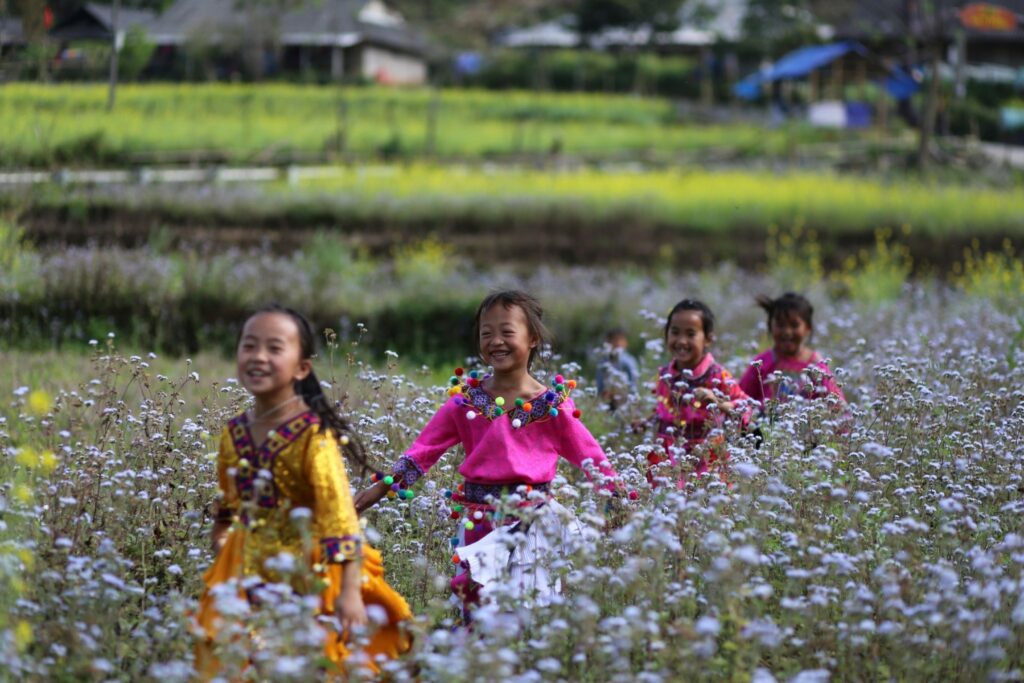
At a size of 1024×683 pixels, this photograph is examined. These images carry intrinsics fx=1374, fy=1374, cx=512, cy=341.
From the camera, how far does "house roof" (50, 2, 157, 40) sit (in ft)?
37.3

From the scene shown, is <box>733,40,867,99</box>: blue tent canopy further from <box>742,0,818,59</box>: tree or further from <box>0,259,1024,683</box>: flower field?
<box>0,259,1024,683</box>: flower field

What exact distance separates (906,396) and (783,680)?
200cm

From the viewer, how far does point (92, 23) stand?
1206 centimetres

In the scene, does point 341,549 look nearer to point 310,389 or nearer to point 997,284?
point 310,389

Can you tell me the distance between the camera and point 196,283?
36.5 ft

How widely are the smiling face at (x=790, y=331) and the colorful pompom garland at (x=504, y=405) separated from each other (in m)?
2.41

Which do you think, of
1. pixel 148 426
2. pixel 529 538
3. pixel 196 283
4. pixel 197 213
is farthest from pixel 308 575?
pixel 197 213

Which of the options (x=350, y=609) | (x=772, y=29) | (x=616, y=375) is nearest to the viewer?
(x=350, y=609)

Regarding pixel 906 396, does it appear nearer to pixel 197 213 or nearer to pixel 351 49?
pixel 197 213

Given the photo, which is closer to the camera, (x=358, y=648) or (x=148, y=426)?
(x=358, y=648)

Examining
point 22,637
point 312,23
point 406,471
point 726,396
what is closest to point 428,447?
point 406,471

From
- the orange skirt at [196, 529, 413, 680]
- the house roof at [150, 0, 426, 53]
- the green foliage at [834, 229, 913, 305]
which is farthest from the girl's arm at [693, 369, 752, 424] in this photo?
the house roof at [150, 0, 426, 53]

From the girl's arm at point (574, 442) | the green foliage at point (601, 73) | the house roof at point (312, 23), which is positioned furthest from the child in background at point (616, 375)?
the green foliage at point (601, 73)

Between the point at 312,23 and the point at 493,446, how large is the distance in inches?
1118
